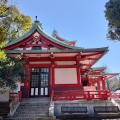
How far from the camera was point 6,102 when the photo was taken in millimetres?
11641

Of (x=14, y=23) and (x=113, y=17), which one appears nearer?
(x=113, y=17)

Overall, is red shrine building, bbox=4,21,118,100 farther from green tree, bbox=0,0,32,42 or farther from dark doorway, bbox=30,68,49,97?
green tree, bbox=0,0,32,42

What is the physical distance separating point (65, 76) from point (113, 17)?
6.81 metres

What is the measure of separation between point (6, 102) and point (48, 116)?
149 inches

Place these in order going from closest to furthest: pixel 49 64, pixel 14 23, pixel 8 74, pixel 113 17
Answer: pixel 8 74
pixel 113 17
pixel 49 64
pixel 14 23

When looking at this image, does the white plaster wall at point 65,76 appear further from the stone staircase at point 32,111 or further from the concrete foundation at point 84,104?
the concrete foundation at point 84,104

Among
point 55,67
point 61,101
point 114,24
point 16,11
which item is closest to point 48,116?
point 61,101

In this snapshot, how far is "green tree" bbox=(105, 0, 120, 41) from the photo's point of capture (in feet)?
31.8

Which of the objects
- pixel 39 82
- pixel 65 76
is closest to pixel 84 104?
pixel 65 76

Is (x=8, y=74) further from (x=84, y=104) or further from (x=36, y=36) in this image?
(x=36, y=36)

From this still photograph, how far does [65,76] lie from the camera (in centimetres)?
1448

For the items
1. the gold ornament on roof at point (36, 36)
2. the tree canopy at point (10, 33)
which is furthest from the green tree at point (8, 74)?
the gold ornament on roof at point (36, 36)

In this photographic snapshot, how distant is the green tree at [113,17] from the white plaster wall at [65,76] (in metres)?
5.18

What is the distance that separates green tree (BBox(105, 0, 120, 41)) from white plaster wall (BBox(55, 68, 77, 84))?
5181 millimetres
